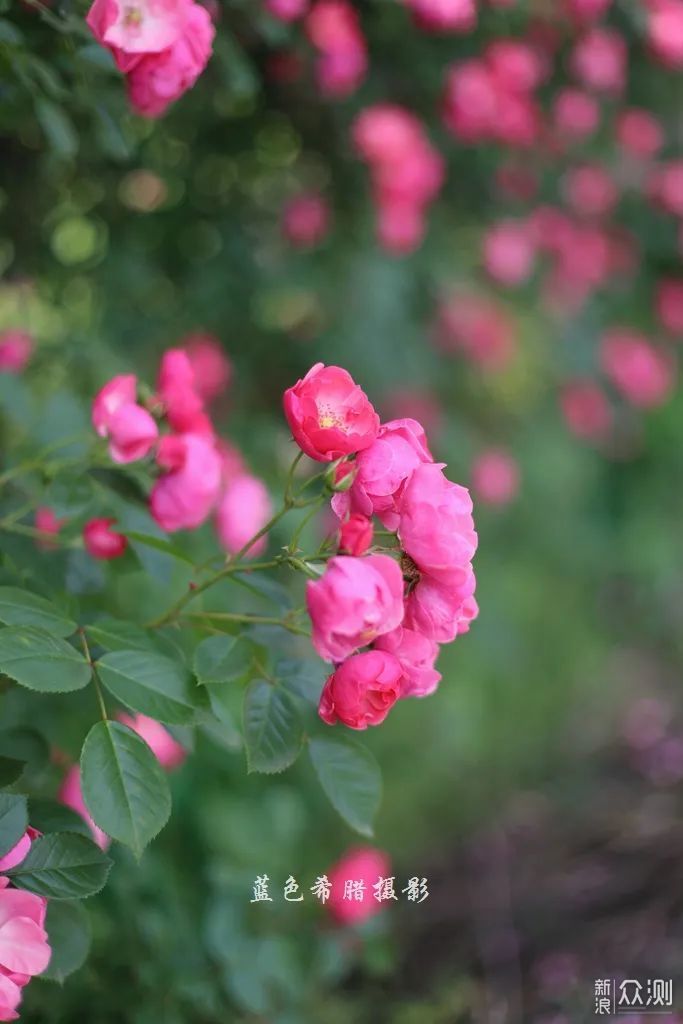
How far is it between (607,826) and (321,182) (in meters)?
1.42

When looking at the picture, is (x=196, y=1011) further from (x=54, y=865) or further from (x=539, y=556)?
(x=539, y=556)

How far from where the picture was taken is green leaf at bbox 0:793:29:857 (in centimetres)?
66

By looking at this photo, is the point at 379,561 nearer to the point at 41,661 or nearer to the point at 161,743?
the point at 41,661

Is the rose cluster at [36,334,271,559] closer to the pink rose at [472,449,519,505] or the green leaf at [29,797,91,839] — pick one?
the green leaf at [29,797,91,839]

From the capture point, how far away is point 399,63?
1.83 meters

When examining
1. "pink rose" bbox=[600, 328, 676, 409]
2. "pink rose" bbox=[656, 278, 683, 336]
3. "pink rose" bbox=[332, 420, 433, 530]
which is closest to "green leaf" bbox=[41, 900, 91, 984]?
"pink rose" bbox=[332, 420, 433, 530]

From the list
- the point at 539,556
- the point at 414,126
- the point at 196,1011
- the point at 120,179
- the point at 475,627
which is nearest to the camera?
the point at 196,1011

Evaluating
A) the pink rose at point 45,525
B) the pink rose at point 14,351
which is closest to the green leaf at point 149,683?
the pink rose at point 45,525

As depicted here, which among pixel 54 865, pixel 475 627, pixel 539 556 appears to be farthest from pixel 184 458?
pixel 539 556

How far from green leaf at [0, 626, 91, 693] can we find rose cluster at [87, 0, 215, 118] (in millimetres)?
496

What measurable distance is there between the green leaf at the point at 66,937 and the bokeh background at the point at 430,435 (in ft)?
0.63

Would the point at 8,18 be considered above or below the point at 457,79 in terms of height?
above

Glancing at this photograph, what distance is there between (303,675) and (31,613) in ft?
0.72

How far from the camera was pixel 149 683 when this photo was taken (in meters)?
0.72
